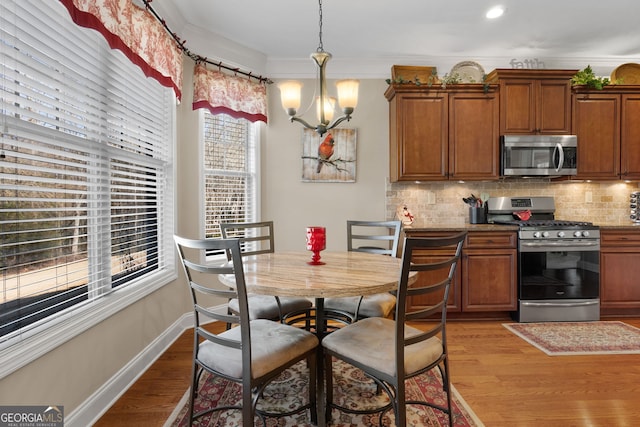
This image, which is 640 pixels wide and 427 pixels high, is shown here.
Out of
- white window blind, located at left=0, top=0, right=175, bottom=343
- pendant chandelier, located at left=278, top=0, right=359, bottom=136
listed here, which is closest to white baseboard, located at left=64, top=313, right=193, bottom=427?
white window blind, located at left=0, top=0, right=175, bottom=343

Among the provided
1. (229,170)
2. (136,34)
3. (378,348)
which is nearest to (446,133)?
(229,170)

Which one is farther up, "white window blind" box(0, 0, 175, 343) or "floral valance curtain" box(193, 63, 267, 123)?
"floral valance curtain" box(193, 63, 267, 123)

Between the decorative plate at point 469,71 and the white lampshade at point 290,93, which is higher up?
the decorative plate at point 469,71

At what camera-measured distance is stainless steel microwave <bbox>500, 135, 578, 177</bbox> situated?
3.46m

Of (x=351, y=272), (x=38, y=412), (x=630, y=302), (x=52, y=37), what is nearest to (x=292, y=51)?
(x=52, y=37)

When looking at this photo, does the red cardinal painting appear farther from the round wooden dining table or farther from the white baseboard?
the white baseboard

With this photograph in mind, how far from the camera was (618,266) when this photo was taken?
3.35m

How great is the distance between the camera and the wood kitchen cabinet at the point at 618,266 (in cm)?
333

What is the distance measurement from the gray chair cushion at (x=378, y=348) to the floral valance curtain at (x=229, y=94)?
2.43m

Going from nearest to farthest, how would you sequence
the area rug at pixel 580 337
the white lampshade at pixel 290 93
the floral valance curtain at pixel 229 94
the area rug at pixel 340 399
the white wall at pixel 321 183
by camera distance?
1. the area rug at pixel 340 399
2. the white lampshade at pixel 290 93
3. the area rug at pixel 580 337
4. the floral valance curtain at pixel 229 94
5. the white wall at pixel 321 183

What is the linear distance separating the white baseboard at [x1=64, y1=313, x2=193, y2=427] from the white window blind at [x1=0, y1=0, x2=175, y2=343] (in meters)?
0.49

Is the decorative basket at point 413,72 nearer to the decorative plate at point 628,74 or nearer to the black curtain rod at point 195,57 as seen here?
the black curtain rod at point 195,57

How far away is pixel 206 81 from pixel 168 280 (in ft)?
5.83

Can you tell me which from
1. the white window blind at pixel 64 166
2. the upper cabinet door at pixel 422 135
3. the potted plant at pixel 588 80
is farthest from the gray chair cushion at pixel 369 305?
the potted plant at pixel 588 80
